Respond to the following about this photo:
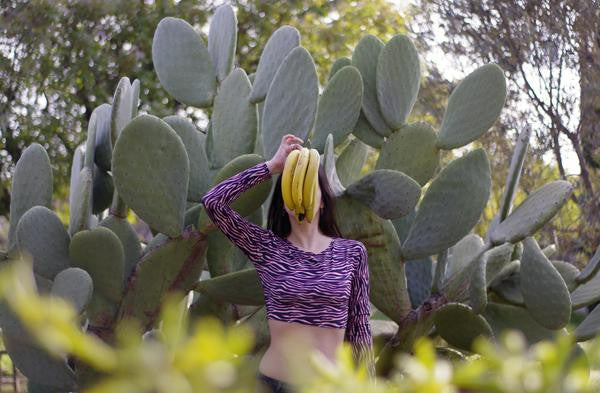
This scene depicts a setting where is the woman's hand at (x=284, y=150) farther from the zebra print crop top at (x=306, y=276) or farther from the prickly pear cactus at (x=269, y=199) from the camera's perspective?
the prickly pear cactus at (x=269, y=199)

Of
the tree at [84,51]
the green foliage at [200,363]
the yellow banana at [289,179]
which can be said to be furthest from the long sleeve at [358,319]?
A: the tree at [84,51]

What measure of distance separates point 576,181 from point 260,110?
360cm

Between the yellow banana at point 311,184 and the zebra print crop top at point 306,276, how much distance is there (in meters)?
0.11

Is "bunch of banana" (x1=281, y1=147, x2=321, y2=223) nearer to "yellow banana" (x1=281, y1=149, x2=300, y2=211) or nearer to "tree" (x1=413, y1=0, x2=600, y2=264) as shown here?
"yellow banana" (x1=281, y1=149, x2=300, y2=211)

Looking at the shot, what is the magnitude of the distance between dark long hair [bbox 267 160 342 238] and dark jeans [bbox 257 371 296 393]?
1.40 ft

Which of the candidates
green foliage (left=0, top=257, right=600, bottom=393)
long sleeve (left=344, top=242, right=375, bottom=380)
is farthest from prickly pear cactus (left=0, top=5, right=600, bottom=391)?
green foliage (left=0, top=257, right=600, bottom=393)

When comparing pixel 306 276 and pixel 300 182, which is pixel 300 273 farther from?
pixel 300 182

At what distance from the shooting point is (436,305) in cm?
362

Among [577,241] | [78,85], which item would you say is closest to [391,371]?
[577,241]

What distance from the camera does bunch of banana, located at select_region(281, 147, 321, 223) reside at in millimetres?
2574

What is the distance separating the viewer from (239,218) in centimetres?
274

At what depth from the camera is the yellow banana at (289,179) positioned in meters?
2.58

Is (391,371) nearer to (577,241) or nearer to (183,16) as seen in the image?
(577,241)

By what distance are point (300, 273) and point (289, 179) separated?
239 mm
